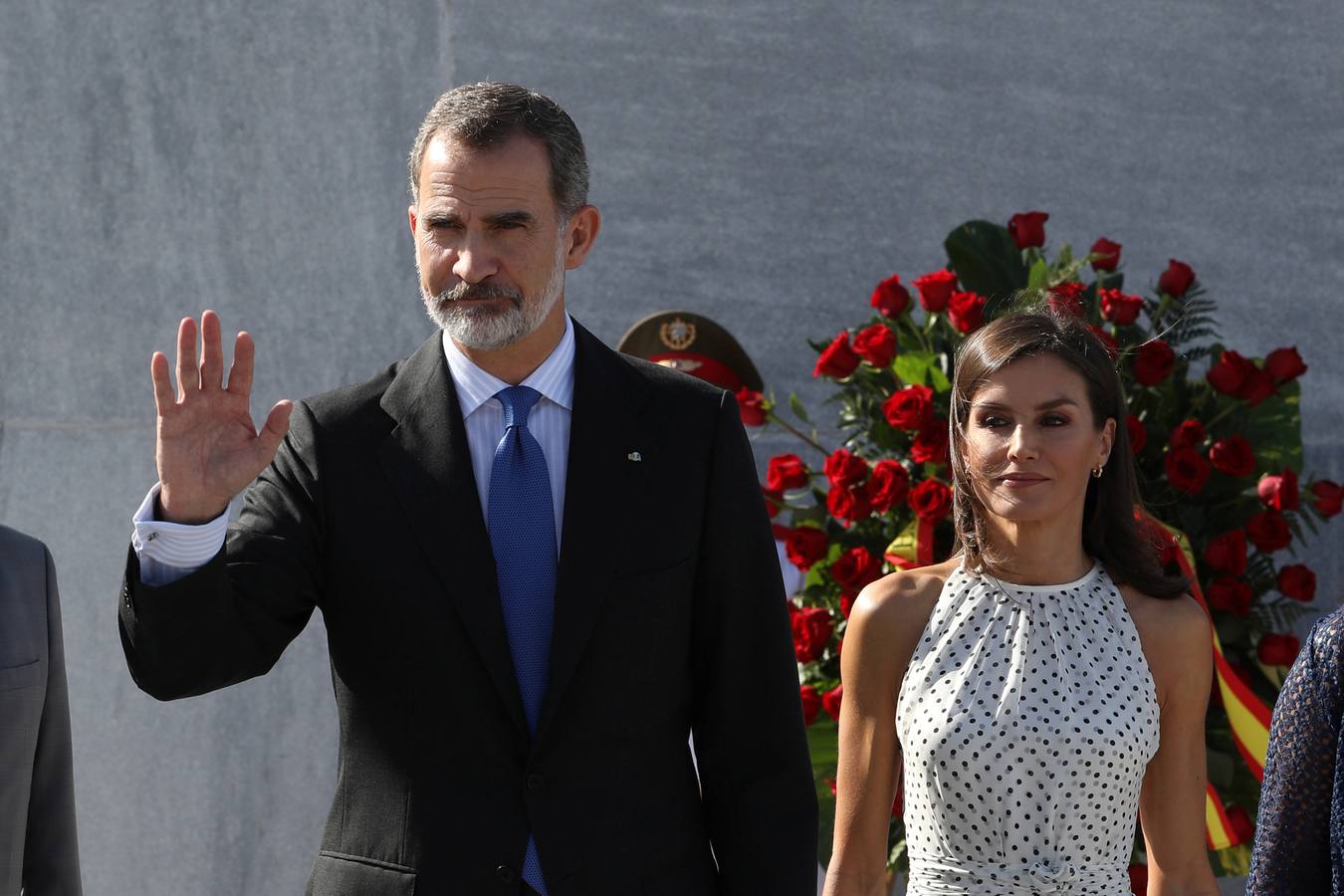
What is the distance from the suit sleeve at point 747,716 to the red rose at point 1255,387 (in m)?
1.82

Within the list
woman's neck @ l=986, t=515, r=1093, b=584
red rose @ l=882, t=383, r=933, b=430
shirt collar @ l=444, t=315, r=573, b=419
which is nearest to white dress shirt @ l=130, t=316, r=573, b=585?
shirt collar @ l=444, t=315, r=573, b=419

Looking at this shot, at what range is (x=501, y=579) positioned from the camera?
82.7 inches

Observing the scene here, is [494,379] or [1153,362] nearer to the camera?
[494,379]

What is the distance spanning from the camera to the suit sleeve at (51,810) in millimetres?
2188

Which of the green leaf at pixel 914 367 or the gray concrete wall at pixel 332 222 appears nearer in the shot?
the green leaf at pixel 914 367

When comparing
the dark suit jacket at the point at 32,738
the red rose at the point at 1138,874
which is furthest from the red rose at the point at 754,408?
the dark suit jacket at the point at 32,738

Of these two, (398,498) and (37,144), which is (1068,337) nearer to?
(398,498)

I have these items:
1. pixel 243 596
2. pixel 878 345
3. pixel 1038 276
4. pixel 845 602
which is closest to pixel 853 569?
pixel 845 602

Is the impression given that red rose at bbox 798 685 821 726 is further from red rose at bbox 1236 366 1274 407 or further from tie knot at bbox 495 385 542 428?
tie knot at bbox 495 385 542 428

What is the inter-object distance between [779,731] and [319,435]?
2.37ft

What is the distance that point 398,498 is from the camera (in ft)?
6.97

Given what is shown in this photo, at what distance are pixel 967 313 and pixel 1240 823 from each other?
1240 millimetres

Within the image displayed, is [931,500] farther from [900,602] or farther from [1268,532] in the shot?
[1268,532]

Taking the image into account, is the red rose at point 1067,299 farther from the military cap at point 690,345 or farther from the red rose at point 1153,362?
the military cap at point 690,345
